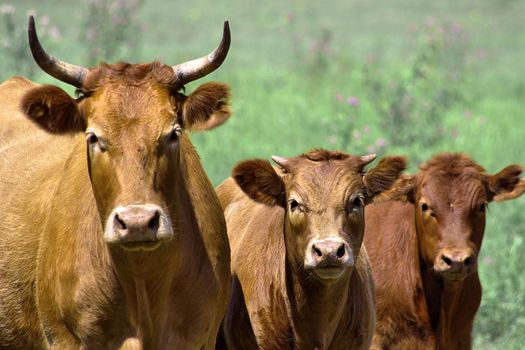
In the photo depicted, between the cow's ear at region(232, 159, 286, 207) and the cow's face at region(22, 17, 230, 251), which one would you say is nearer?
the cow's face at region(22, 17, 230, 251)

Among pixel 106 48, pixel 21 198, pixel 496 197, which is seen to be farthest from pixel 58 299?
pixel 106 48

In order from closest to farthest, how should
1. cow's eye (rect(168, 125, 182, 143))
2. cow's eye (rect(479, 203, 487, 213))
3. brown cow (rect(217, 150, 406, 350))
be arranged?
1. cow's eye (rect(168, 125, 182, 143))
2. brown cow (rect(217, 150, 406, 350))
3. cow's eye (rect(479, 203, 487, 213))

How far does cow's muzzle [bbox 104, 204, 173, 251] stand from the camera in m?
5.56

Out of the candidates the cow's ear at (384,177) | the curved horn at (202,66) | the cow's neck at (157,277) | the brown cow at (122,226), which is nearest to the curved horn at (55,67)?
the brown cow at (122,226)

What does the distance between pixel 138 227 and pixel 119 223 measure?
0.13 metres

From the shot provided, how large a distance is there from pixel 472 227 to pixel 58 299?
9.50 ft

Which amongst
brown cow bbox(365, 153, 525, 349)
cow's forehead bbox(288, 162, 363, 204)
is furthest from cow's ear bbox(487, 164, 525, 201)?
cow's forehead bbox(288, 162, 363, 204)

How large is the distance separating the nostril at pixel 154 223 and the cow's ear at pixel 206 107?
0.79 metres

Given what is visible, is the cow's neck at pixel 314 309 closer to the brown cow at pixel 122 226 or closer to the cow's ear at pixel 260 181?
the cow's ear at pixel 260 181

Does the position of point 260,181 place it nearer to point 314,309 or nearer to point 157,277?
point 314,309

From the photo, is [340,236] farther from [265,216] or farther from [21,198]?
[21,198]

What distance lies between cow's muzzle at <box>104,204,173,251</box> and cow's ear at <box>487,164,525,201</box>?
10.2 ft

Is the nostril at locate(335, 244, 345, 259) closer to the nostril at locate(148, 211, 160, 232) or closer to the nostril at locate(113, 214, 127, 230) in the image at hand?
the nostril at locate(148, 211, 160, 232)

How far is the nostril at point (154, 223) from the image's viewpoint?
560 cm
